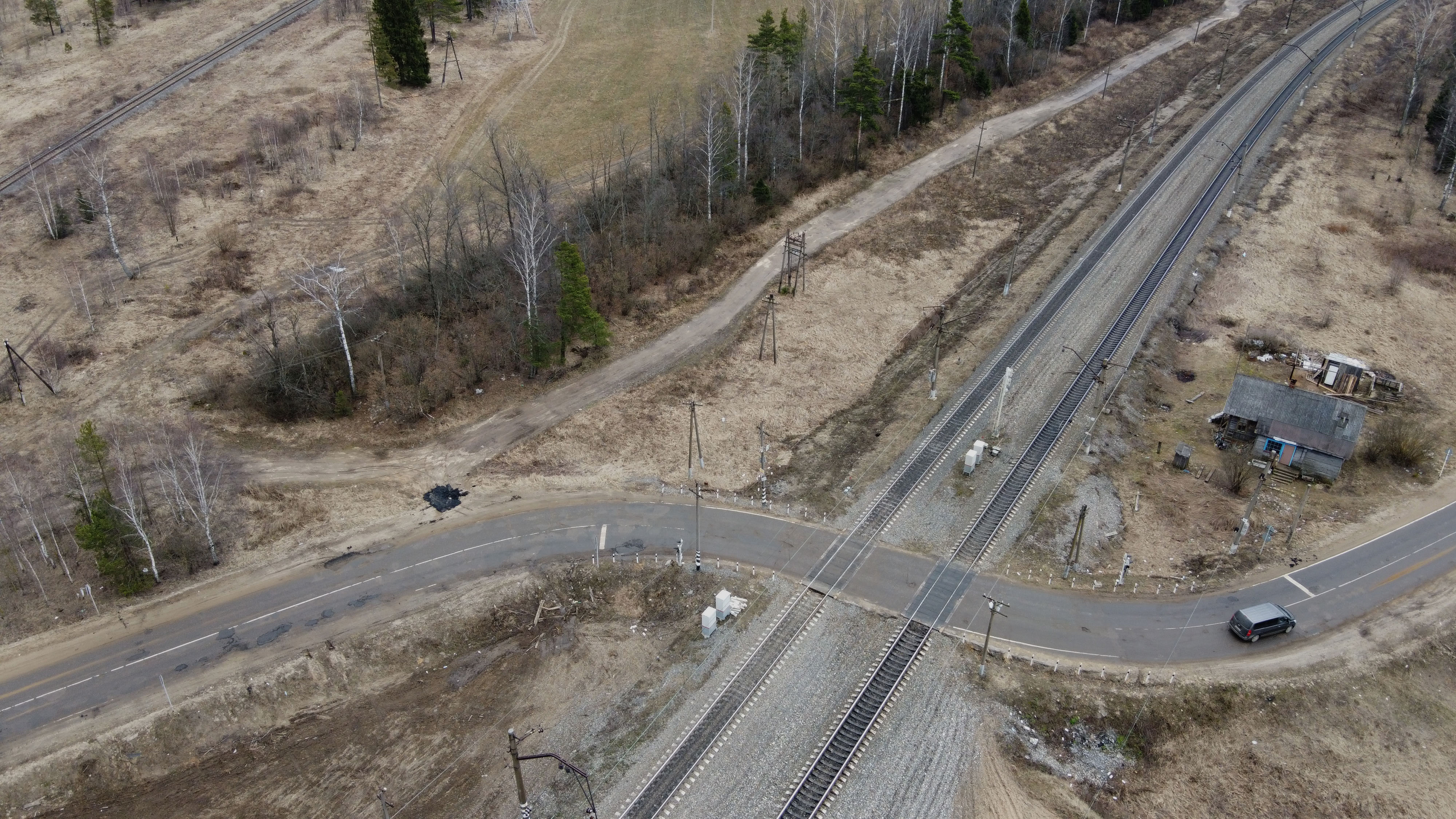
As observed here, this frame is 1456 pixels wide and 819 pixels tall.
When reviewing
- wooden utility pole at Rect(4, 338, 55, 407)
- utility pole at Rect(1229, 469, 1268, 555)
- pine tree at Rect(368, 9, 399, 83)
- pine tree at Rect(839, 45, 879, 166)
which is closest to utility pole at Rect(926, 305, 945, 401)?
utility pole at Rect(1229, 469, 1268, 555)

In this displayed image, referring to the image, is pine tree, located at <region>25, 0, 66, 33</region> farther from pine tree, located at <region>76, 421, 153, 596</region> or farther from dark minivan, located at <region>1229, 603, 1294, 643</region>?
dark minivan, located at <region>1229, 603, 1294, 643</region>

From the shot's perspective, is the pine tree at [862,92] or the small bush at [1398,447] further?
the pine tree at [862,92]

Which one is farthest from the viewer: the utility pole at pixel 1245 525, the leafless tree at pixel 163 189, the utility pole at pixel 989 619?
the leafless tree at pixel 163 189

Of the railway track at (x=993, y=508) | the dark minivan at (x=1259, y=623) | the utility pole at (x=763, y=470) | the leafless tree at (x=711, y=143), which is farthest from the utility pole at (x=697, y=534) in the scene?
the leafless tree at (x=711, y=143)

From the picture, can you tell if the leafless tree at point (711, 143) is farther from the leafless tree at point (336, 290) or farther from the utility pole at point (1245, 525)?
the utility pole at point (1245, 525)

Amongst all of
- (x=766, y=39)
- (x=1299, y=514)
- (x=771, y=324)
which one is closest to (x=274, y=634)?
(x=771, y=324)

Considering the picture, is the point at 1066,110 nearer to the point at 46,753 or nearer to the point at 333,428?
the point at 333,428

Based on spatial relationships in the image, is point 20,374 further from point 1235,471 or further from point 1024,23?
point 1024,23
